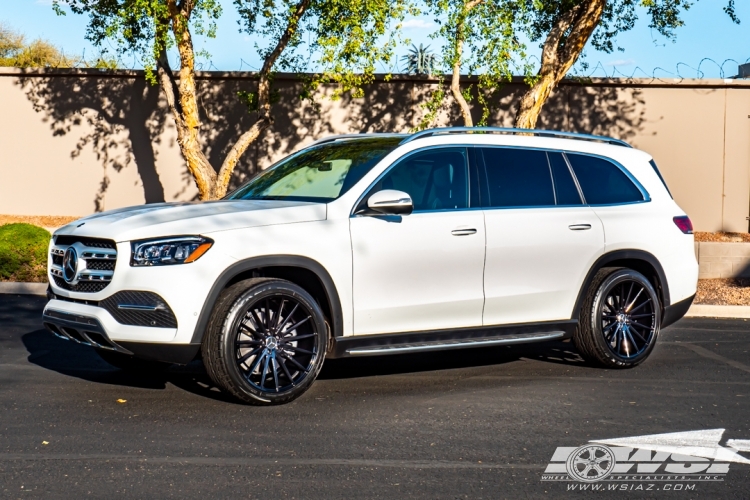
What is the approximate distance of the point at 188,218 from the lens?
21.6 ft

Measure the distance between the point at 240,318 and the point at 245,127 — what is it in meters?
13.0

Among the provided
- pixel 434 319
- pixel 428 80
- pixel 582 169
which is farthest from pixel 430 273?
pixel 428 80

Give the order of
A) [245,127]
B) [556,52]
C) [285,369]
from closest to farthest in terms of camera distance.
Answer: [285,369] → [556,52] → [245,127]

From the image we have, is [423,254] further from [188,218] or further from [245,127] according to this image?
[245,127]

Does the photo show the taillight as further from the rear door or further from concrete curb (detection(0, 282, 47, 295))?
concrete curb (detection(0, 282, 47, 295))

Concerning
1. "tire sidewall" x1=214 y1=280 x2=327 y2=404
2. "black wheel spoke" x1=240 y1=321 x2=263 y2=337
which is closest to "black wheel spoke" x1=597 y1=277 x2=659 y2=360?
"tire sidewall" x1=214 y1=280 x2=327 y2=404

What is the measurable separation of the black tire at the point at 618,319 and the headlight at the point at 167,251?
3.36m

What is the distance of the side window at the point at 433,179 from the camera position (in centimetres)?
744

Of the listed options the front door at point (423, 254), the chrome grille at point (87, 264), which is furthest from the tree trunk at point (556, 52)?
the chrome grille at point (87, 264)

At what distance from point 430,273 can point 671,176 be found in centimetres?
1251

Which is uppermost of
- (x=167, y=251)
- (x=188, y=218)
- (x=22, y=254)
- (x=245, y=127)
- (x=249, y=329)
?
(x=245, y=127)

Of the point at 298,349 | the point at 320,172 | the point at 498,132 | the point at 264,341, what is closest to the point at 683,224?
the point at 498,132

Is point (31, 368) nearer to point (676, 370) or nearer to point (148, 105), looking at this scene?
point (676, 370)

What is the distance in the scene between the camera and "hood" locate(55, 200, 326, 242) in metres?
6.44
